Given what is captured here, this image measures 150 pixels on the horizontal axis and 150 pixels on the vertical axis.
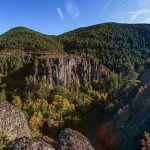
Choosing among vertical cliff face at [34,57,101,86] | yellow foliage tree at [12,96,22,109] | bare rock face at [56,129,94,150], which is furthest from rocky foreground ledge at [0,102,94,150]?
vertical cliff face at [34,57,101,86]

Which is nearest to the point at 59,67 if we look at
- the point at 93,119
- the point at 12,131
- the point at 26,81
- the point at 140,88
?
the point at 26,81

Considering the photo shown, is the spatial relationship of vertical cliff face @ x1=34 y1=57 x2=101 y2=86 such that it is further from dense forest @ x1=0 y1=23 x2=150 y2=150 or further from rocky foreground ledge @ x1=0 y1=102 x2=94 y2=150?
rocky foreground ledge @ x1=0 y1=102 x2=94 y2=150

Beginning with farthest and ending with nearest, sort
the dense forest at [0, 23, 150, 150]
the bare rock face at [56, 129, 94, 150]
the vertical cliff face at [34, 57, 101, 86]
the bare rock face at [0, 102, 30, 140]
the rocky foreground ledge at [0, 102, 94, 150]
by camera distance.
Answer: the vertical cliff face at [34, 57, 101, 86] < the dense forest at [0, 23, 150, 150] < the bare rock face at [0, 102, 30, 140] < the bare rock face at [56, 129, 94, 150] < the rocky foreground ledge at [0, 102, 94, 150]

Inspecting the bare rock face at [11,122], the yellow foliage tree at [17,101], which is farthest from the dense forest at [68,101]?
the bare rock face at [11,122]

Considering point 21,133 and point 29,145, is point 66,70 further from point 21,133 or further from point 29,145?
point 29,145

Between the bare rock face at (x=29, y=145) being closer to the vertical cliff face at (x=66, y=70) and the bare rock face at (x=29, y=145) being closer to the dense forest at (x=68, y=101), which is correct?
the dense forest at (x=68, y=101)

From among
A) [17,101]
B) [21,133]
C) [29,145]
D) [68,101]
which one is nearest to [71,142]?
[29,145]

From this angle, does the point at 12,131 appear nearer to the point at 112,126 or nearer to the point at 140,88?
the point at 112,126
